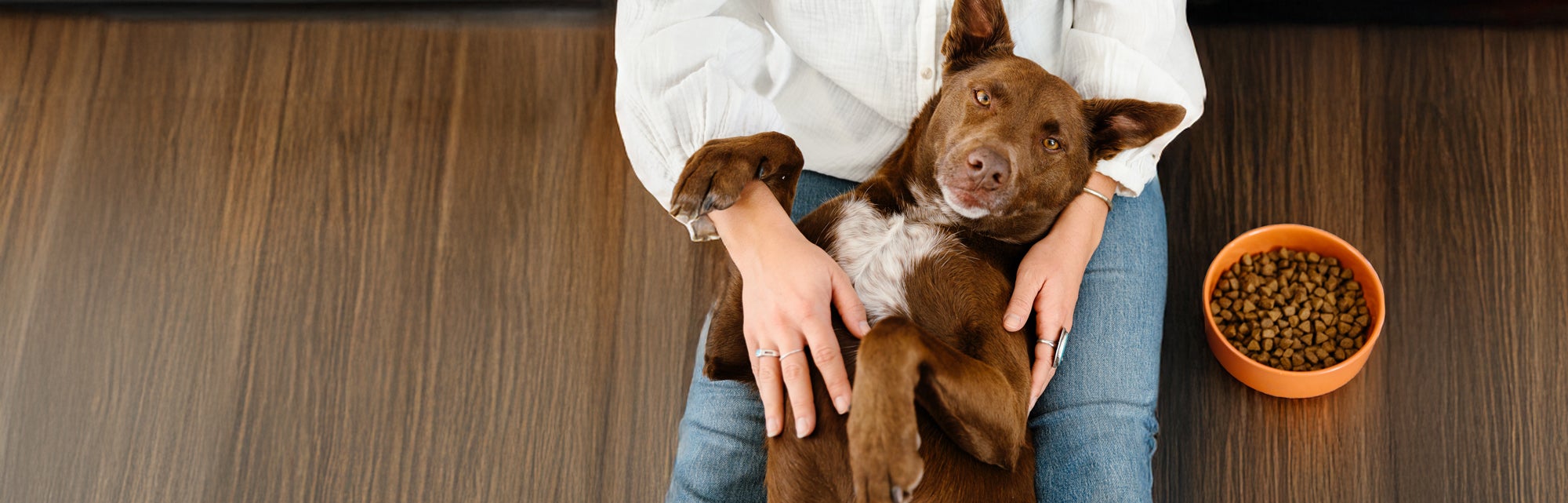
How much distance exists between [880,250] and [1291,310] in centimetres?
104

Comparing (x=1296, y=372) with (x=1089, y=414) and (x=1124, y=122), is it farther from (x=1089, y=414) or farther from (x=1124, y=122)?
(x=1124, y=122)

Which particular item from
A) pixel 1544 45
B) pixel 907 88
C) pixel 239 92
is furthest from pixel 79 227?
pixel 1544 45

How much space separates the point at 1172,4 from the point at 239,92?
236 centimetres

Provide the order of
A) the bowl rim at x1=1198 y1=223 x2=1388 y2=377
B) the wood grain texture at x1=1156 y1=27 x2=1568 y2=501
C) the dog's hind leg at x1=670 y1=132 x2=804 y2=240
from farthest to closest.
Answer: the wood grain texture at x1=1156 y1=27 x2=1568 y2=501
the bowl rim at x1=1198 y1=223 x2=1388 y2=377
the dog's hind leg at x1=670 y1=132 x2=804 y2=240

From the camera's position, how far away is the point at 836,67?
5.74ft

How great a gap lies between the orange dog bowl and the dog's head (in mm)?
605

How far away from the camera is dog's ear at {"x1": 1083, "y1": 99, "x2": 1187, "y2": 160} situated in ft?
5.20

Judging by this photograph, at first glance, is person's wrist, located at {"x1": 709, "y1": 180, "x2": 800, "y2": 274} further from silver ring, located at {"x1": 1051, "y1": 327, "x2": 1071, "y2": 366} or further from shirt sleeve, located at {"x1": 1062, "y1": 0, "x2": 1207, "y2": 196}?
shirt sleeve, located at {"x1": 1062, "y1": 0, "x2": 1207, "y2": 196}

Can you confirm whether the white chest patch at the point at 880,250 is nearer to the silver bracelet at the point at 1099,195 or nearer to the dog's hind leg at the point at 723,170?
the dog's hind leg at the point at 723,170

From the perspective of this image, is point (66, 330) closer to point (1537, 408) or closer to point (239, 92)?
point (239, 92)

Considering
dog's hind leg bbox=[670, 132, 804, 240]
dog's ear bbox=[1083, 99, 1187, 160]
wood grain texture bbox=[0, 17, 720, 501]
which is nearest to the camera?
dog's hind leg bbox=[670, 132, 804, 240]

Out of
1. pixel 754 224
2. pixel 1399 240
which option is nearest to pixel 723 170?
pixel 754 224

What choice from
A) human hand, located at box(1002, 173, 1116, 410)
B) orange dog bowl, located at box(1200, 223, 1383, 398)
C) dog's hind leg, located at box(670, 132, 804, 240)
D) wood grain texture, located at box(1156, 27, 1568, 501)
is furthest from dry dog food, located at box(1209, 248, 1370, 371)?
dog's hind leg, located at box(670, 132, 804, 240)

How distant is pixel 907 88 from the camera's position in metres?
1.76
